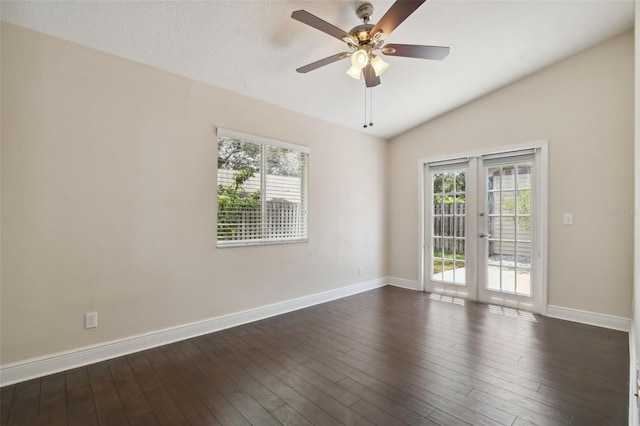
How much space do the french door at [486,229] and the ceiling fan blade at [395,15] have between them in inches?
109

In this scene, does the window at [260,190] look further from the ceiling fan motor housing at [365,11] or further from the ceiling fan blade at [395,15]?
the ceiling fan blade at [395,15]

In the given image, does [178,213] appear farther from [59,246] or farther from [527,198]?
[527,198]

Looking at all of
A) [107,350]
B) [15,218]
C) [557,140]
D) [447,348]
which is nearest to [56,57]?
[15,218]

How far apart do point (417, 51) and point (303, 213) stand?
2.28 meters

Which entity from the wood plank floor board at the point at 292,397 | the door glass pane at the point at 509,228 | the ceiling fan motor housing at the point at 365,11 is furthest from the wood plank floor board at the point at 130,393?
the door glass pane at the point at 509,228

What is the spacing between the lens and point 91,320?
2424 millimetres

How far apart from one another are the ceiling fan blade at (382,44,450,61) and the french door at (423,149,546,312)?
230 centimetres

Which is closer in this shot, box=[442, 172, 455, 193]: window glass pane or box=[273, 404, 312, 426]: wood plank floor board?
box=[273, 404, 312, 426]: wood plank floor board

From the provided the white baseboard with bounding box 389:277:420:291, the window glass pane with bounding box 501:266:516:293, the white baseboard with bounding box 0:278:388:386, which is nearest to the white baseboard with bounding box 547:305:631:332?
the window glass pane with bounding box 501:266:516:293

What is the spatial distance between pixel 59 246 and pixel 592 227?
508cm

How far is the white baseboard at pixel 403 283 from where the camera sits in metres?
4.81

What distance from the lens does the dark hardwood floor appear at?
1.79 meters

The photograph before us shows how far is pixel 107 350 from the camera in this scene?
8.14 feet

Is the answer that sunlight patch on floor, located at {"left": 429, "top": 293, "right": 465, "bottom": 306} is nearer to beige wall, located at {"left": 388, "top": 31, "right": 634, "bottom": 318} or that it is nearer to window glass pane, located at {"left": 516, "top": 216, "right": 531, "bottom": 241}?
beige wall, located at {"left": 388, "top": 31, "right": 634, "bottom": 318}
